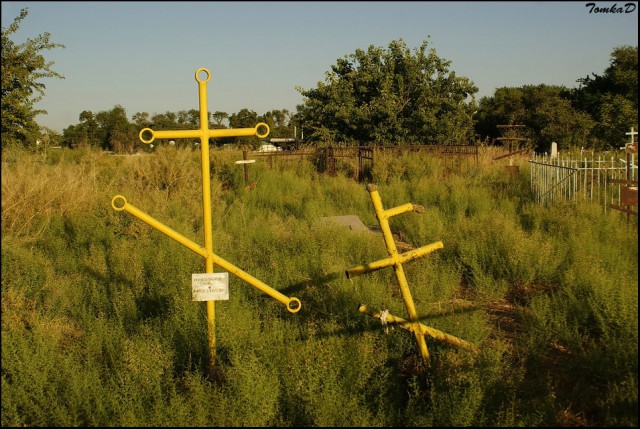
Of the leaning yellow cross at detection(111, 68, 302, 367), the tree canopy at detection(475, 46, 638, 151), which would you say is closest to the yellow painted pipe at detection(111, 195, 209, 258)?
the leaning yellow cross at detection(111, 68, 302, 367)

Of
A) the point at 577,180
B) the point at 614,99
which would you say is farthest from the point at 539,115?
the point at 577,180

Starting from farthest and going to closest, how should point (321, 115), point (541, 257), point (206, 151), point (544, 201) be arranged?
point (321, 115) < point (544, 201) < point (541, 257) < point (206, 151)

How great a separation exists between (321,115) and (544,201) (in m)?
19.7

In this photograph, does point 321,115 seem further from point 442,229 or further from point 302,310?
point 302,310

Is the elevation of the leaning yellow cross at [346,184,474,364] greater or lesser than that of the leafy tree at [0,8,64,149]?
lesser

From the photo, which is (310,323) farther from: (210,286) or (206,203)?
(206,203)

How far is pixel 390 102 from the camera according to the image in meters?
28.0

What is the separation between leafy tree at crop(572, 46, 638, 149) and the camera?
24.5 metres

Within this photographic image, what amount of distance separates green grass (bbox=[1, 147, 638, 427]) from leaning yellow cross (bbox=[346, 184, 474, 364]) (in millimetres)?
140

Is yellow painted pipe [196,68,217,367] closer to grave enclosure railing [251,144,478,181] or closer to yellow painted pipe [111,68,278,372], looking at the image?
yellow painted pipe [111,68,278,372]

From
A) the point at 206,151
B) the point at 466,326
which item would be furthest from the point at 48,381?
the point at 466,326

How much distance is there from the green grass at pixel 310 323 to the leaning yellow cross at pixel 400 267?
0.46 feet

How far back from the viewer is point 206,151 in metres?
4.11

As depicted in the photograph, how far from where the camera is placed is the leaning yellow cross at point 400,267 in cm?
391
